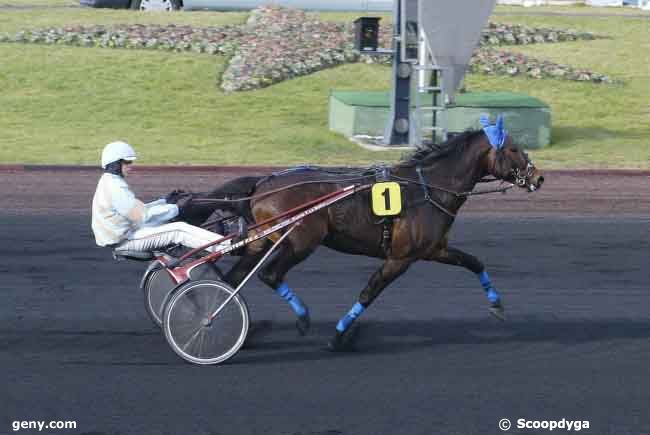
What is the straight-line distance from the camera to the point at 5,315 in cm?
866

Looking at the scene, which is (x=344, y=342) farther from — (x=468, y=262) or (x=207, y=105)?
(x=207, y=105)

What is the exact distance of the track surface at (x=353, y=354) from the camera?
21.1 feet

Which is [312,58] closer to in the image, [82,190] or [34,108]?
[34,108]

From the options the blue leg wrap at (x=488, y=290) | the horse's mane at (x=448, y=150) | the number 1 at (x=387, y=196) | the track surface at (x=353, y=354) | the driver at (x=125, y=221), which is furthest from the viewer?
the blue leg wrap at (x=488, y=290)

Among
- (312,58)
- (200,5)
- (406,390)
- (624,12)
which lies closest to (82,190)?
(406,390)

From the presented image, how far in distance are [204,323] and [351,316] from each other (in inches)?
42.6

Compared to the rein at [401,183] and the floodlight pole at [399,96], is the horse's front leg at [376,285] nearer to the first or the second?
the rein at [401,183]

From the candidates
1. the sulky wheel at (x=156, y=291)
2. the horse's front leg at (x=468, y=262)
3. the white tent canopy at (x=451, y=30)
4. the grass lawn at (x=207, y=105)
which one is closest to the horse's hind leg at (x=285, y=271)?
the sulky wheel at (x=156, y=291)

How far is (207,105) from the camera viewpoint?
22766 millimetres

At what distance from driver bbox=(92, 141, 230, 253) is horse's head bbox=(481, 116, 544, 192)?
209 cm

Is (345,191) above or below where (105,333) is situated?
above

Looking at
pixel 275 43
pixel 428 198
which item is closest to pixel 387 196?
pixel 428 198

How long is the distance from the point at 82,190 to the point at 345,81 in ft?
34.6

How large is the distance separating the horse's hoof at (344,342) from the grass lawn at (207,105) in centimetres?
992
